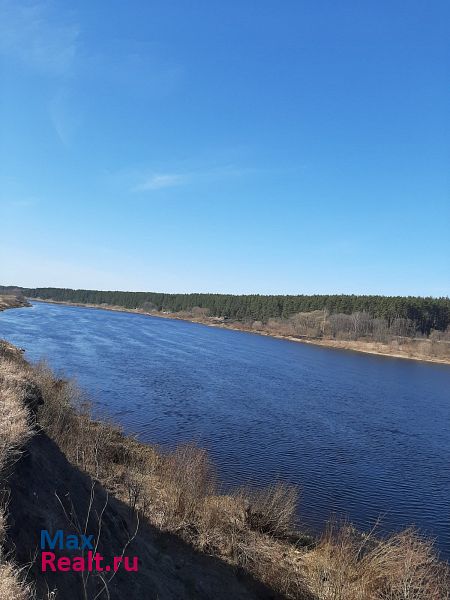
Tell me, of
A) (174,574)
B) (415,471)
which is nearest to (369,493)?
(415,471)

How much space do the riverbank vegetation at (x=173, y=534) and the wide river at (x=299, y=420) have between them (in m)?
3.15

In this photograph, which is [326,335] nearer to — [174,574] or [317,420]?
[317,420]

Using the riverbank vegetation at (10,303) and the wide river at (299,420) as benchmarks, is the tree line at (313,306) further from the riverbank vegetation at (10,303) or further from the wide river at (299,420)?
the riverbank vegetation at (10,303)

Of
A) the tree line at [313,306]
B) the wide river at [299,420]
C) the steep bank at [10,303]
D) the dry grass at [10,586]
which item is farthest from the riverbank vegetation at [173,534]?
the steep bank at [10,303]

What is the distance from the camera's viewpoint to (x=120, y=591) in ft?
26.7

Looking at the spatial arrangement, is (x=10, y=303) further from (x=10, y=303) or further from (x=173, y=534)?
(x=173, y=534)

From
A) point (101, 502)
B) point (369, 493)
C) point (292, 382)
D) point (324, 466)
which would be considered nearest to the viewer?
point (101, 502)

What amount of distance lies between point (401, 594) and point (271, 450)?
1308 centimetres

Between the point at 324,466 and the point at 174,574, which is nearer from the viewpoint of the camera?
the point at 174,574

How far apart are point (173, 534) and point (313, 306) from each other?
11173cm

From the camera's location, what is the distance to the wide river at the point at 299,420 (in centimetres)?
1841

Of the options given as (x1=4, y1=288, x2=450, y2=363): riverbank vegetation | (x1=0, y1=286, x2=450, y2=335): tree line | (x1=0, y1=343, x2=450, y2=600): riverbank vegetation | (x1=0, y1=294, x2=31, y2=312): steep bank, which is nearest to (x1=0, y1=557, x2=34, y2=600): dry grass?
(x1=0, y1=343, x2=450, y2=600): riverbank vegetation

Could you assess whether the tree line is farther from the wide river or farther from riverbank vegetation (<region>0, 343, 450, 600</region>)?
riverbank vegetation (<region>0, 343, 450, 600</region>)

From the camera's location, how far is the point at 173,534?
38.9 feet
